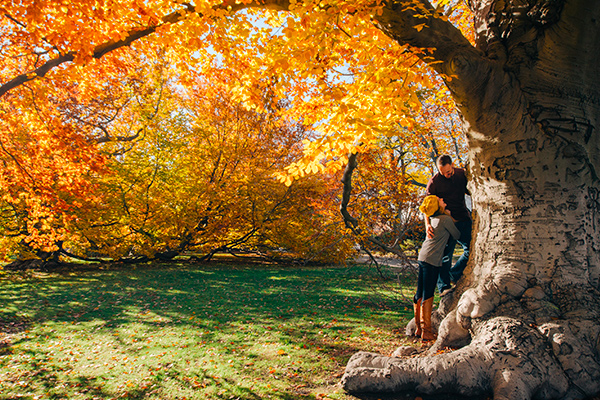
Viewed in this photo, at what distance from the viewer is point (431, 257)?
12.4 feet

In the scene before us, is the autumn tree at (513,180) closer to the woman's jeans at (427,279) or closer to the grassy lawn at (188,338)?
the woman's jeans at (427,279)

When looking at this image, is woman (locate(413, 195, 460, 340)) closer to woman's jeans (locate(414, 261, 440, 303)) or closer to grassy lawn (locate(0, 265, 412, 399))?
woman's jeans (locate(414, 261, 440, 303))

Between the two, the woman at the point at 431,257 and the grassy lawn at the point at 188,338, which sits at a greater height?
the woman at the point at 431,257

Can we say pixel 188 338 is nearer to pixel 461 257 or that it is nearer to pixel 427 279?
pixel 427 279

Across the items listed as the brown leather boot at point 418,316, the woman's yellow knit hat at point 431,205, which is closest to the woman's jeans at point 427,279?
the brown leather boot at point 418,316

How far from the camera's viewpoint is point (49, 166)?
7551 millimetres

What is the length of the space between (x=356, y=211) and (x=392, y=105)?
6.03 m

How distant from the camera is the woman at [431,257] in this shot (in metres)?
3.77

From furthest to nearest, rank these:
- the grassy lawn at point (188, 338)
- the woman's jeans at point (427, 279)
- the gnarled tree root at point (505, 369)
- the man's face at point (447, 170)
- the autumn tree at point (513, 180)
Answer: the man's face at point (447, 170)
the woman's jeans at point (427, 279)
the grassy lawn at point (188, 338)
the autumn tree at point (513, 180)
the gnarled tree root at point (505, 369)

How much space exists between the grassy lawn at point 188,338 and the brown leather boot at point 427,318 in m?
0.31

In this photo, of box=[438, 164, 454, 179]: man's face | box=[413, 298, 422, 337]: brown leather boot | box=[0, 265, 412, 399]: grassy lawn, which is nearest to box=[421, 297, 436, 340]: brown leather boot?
box=[413, 298, 422, 337]: brown leather boot

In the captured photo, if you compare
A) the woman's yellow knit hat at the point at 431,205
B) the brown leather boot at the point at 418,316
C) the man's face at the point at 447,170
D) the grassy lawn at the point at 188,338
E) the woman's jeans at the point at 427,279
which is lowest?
the grassy lawn at the point at 188,338

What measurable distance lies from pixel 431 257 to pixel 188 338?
359 centimetres

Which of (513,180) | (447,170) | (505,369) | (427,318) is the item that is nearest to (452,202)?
(447,170)
